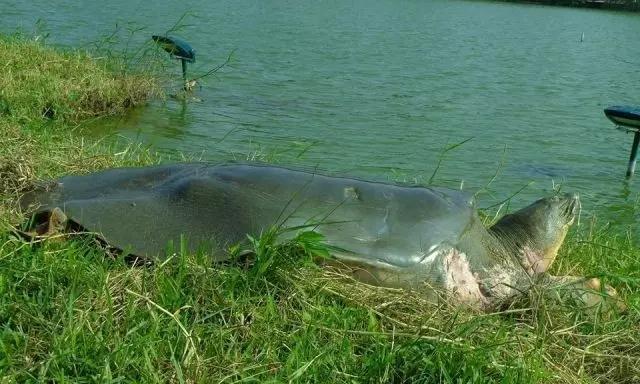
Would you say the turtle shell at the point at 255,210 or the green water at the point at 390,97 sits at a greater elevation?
the turtle shell at the point at 255,210

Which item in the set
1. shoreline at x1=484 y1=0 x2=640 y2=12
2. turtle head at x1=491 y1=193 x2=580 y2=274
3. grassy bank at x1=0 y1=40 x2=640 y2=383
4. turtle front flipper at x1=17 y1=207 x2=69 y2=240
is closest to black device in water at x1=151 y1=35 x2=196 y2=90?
turtle head at x1=491 y1=193 x2=580 y2=274

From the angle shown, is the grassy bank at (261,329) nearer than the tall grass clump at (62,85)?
Yes

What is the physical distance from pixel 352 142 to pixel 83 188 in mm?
5137

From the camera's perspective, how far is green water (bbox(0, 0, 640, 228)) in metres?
7.46

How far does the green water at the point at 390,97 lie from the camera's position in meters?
7.46

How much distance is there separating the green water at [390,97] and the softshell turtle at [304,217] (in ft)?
5.59

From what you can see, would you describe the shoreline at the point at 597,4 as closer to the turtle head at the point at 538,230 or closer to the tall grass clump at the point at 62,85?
the tall grass clump at the point at 62,85

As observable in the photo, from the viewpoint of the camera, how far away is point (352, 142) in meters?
8.14

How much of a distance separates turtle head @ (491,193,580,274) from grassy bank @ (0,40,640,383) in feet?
1.77

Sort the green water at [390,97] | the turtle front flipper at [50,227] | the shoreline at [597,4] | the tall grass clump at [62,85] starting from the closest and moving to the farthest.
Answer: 1. the turtle front flipper at [50,227]
2. the tall grass clump at [62,85]
3. the green water at [390,97]
4. the shoreline at [597,4]

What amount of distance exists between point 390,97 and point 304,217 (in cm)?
823

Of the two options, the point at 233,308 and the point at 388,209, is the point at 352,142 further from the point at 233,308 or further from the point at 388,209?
the point at 233,308

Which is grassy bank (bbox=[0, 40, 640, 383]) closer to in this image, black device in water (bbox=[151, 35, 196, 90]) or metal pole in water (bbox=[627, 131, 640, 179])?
metal pole in water (bbox=[627, 131, 640, 179])

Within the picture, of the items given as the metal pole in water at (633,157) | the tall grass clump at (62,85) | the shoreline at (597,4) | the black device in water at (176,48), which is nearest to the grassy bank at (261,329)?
the tall grass clump at (62,85)
